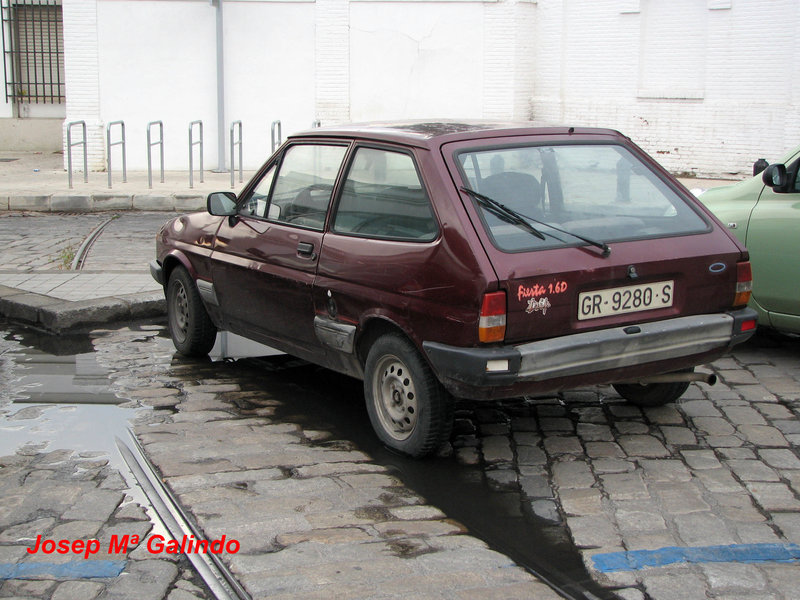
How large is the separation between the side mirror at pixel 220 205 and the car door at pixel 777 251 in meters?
3.29

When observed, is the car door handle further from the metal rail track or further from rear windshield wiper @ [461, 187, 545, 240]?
the metal rail track

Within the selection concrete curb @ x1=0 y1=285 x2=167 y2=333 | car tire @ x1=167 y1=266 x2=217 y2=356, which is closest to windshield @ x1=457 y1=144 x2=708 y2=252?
car tire @ x1=167 y1=266 x2=217 y2=356

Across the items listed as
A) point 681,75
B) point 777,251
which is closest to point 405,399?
point 777,251

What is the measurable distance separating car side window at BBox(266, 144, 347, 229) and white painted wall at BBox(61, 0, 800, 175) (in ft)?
44.0

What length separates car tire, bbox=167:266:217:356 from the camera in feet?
Result: 21.5

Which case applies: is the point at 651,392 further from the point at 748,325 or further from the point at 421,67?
the point at 421,67

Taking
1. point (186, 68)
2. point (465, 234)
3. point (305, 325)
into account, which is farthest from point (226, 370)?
point (186, 68)

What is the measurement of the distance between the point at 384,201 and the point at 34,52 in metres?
18.6

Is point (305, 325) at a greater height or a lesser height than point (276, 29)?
lesser

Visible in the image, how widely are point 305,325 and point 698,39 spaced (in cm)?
1467

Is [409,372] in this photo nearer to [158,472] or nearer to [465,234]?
[465,234]

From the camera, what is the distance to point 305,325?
539 cm

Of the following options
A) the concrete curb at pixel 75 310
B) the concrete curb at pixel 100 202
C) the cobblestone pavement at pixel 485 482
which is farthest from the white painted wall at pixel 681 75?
the concrete curb at pixel 75 310

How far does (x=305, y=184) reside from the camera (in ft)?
18.4
